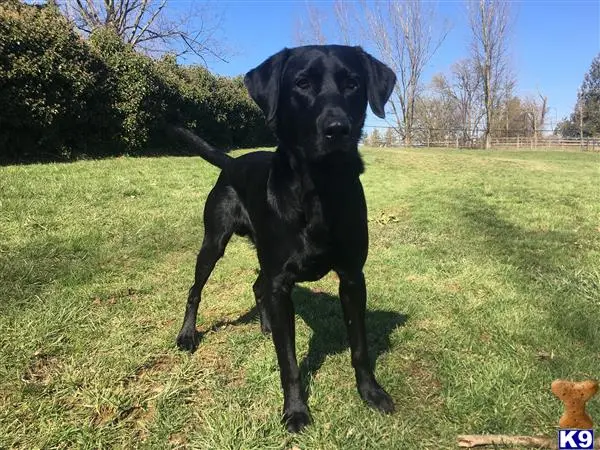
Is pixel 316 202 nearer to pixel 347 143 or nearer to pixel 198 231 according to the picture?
pixel 347 143

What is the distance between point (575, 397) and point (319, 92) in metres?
1.59

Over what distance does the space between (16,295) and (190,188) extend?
4.69 meters

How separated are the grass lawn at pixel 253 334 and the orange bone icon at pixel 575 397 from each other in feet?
2.24

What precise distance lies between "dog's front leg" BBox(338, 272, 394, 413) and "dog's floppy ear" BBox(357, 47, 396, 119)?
86 cm

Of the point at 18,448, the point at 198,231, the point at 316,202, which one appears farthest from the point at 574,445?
the point at 198,231

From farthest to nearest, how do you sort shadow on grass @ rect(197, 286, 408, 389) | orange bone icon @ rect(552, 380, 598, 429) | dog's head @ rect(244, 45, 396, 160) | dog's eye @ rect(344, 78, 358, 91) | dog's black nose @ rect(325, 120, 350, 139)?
shadow on grass @ rect(197, 286, 408, 389) < dog's eye @ rect(344, 78, 358, 91) < dog's head @ rect(244, 45, 396, 160) < dog's black nose @ rect(325, 120, 350, 139) < orange bone icon @ rect(552, 380, 598, 429)

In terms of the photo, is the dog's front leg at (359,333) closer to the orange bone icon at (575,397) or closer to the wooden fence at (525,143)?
the orange bone icon at (575,397)

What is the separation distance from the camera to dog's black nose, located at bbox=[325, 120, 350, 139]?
2023 mm

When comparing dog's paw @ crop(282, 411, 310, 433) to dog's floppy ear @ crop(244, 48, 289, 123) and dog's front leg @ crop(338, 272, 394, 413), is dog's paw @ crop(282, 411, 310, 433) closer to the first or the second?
dog's front leg @ crop(338, 272, 394, 413)

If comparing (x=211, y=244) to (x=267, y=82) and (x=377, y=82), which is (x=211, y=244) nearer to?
(x=267, y=82)

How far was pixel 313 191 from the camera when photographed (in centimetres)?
230

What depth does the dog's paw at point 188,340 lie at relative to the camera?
9.82 ft

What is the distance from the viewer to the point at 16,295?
11.3 ft

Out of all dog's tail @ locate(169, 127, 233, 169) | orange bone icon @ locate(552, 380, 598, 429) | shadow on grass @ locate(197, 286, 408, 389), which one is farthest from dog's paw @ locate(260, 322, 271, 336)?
orange bone icon @ locate(552, 380, 598, 429)
